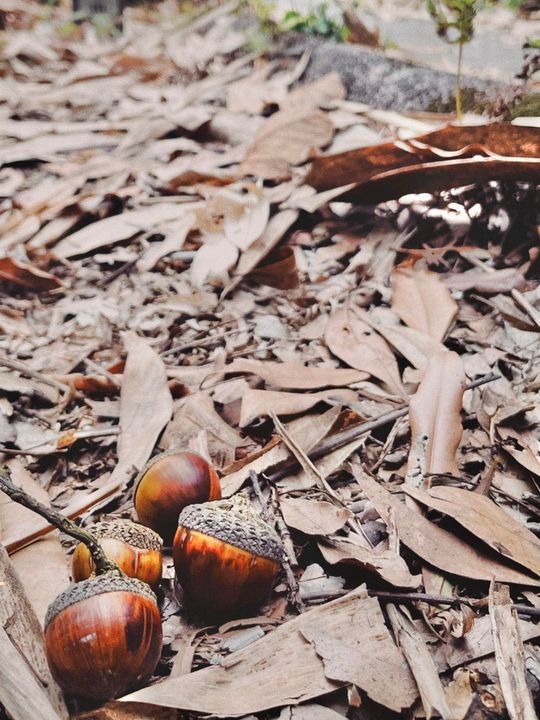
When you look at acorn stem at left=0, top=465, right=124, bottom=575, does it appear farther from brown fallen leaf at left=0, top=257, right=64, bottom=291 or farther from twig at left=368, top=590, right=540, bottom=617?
brown fallen leaf at left=0, top=257, right=64, bottom=291

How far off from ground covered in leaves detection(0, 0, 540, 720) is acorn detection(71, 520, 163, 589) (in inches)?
3.5

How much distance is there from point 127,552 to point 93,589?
0.38 feet

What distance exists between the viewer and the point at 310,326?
1770 mm

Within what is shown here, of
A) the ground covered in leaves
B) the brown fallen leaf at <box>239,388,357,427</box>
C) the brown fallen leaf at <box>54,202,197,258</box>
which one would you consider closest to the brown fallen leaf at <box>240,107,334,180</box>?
the ground covered in leaves

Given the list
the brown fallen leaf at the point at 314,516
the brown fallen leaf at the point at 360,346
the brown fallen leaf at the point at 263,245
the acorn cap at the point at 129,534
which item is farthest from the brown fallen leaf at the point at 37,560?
the brown fallen leaf at the point at 263,245

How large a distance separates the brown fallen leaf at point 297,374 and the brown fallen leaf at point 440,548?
35 cm

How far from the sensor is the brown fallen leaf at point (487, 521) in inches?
41.4

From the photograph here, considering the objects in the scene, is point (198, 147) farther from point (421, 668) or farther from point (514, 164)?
point (421, 668)

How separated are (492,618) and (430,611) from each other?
91 mm

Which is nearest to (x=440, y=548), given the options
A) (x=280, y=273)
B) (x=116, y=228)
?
(x=280, y=273)

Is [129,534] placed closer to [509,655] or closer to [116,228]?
[509,655]

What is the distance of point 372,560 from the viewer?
3.45 ft

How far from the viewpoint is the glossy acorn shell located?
0.83m

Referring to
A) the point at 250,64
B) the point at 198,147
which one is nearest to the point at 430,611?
the point at 198,147
